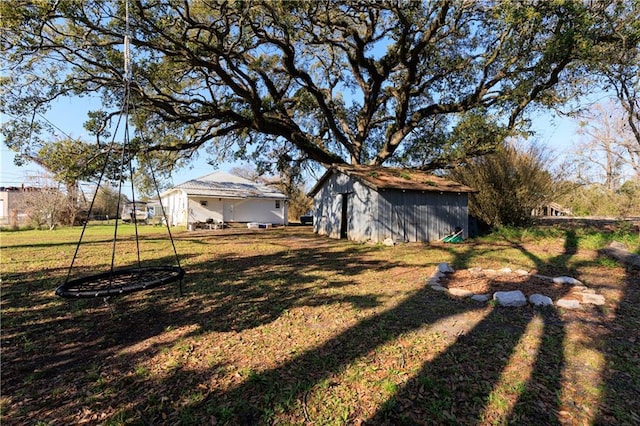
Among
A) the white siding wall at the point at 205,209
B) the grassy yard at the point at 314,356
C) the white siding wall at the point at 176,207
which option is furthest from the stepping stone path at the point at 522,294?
the white siding wall at the point at 176,207

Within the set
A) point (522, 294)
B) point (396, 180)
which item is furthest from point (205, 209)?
point (522, 294)

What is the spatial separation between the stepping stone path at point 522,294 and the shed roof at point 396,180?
18.5 ft

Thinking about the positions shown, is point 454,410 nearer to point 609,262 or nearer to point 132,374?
point 132,374

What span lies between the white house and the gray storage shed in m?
10.5

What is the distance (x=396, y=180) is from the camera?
12.4 m

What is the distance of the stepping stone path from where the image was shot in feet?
14.5

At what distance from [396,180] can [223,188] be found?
14.5 m

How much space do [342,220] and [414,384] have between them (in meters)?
11.2

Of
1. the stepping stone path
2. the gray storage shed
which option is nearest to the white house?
the gray storage shed

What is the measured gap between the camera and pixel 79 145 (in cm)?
1130

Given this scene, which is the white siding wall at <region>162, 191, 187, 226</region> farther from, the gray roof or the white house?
the gray roof

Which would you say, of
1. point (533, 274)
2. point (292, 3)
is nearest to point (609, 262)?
point (533, 274)

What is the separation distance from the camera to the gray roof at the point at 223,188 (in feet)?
69.7

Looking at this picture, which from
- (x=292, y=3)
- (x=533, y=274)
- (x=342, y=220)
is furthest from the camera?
(x=342, y=220)
